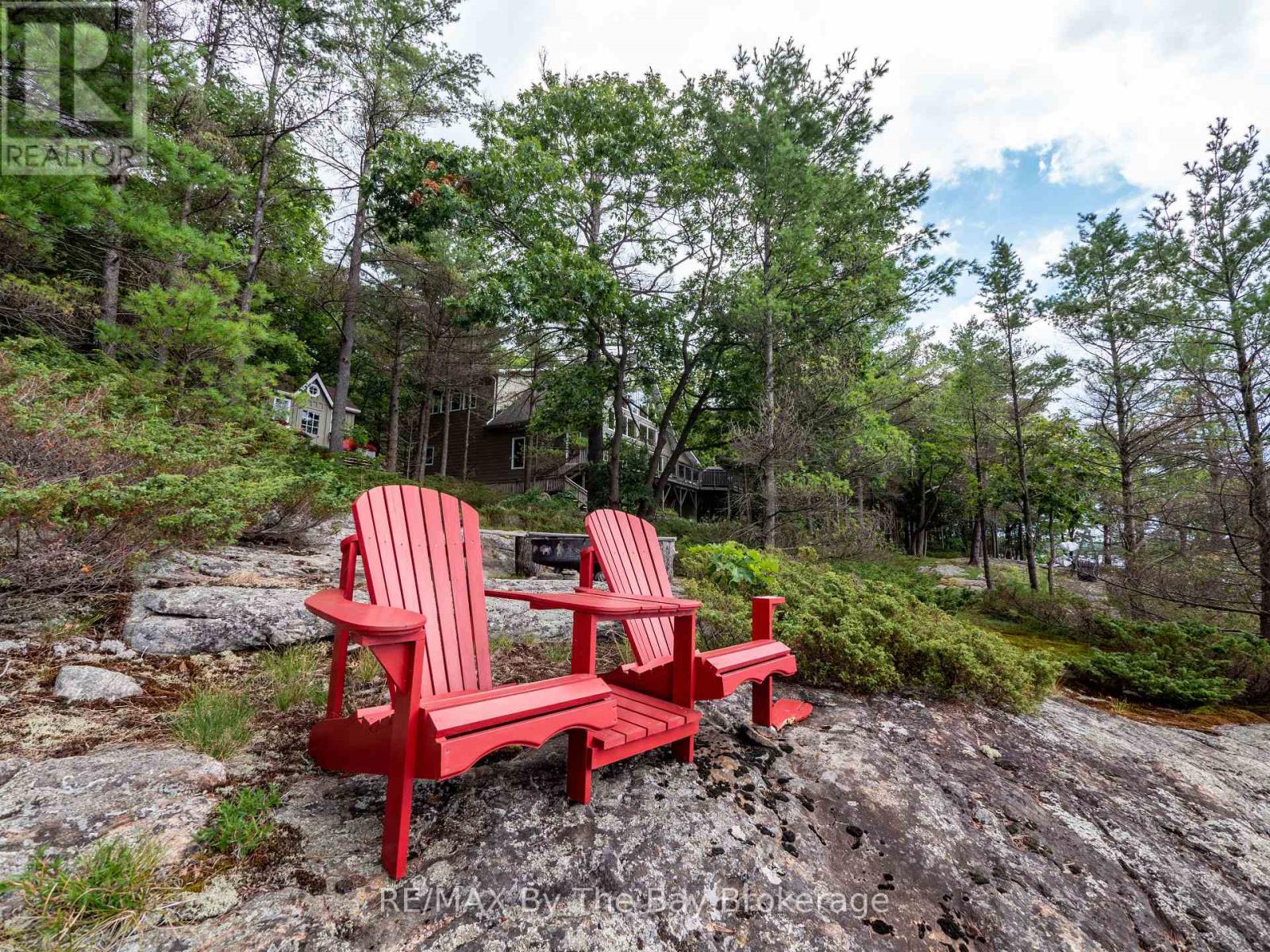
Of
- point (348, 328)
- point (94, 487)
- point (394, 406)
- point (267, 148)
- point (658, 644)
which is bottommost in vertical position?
point (658, 644)

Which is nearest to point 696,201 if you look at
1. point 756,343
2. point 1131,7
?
point 756,343

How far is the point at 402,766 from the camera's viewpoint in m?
1.32

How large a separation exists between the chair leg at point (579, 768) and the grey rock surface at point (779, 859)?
0.05 m

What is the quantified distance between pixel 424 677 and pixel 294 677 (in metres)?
1.10

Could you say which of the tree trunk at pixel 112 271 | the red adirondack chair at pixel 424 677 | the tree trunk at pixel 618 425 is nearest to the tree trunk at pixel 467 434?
the tree trunk at pixel 618 425

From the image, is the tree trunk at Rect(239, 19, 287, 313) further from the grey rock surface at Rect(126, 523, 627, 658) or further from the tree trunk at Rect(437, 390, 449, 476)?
the grey rock surface at Rect(126, 523, 627, 658)

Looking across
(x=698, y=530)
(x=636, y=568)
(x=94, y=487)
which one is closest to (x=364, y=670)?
(x=636, y=568)

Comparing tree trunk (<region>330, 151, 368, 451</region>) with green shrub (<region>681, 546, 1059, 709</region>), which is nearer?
green shrub (<region>681, 546, 1059, 709</region>)

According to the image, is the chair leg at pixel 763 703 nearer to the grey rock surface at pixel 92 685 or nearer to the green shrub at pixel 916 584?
the grey rock surface at pixel 92 685

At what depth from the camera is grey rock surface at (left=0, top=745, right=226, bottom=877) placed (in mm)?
1285

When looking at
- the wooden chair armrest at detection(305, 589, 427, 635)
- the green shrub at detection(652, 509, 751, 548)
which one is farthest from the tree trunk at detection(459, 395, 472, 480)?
the wooden chair armrest at detection(305, 589, 427, 635)

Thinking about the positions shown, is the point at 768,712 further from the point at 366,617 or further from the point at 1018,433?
the point at 1018,433

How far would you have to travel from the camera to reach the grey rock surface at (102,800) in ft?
4.22

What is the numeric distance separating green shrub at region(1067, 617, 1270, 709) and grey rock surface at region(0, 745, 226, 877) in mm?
5691
